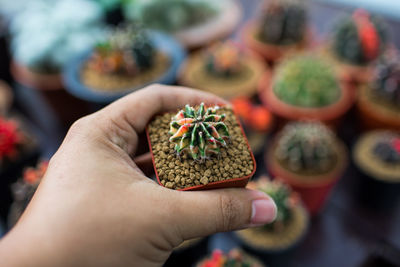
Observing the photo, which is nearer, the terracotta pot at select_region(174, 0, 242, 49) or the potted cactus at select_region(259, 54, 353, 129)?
the potted cactus at select_region(259, 54, 353, 129)

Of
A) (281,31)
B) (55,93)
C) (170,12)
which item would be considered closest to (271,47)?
(281,31)

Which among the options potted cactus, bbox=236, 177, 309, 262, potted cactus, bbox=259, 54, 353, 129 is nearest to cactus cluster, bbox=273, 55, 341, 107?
potted cactus, bbox=259, 54, 353, 129

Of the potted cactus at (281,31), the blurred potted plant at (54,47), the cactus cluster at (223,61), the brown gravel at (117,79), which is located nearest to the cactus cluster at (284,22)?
the potted cactus at (281,31)

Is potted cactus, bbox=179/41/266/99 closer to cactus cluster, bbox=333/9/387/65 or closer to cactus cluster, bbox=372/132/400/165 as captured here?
cactus cluster, bbox=333/9/387/65

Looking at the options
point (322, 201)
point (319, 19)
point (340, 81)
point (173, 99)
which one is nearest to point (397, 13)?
point (319, 19)

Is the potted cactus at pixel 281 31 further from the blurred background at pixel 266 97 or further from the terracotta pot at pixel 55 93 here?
the terracotta pot at pixel 55 93
